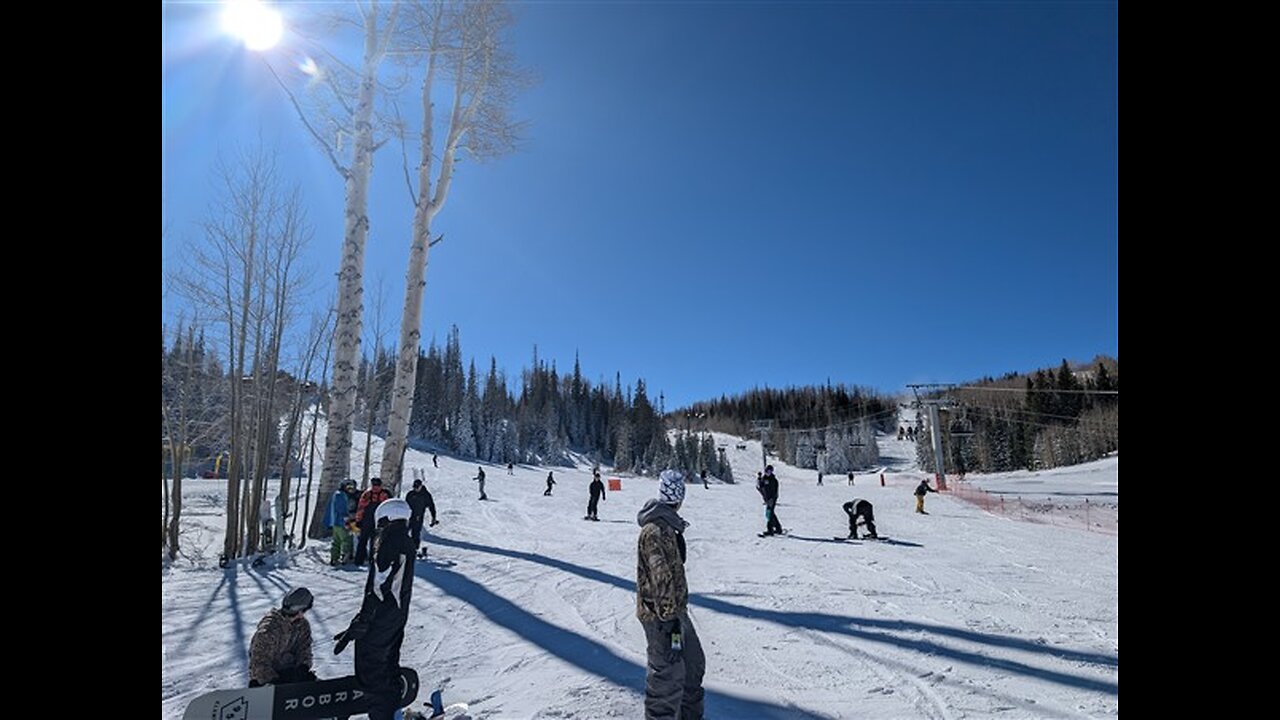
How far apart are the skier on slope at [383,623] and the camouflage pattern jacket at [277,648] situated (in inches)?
8.6

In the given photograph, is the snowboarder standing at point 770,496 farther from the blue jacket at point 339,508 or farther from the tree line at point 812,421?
the tree line at point 812,421

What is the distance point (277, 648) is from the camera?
12.0ft

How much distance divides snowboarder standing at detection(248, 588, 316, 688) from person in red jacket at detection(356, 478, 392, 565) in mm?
5290

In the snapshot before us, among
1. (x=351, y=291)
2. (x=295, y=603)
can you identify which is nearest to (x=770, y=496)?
(x=351, y=291)

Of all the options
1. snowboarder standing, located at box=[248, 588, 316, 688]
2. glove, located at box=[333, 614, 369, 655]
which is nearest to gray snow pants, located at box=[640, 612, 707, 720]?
glove, located at box=[333, 614, 369, 655]

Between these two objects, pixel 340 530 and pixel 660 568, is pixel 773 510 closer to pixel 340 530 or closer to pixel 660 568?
pixel 340 530

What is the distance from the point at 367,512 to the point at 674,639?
7.16 metres
